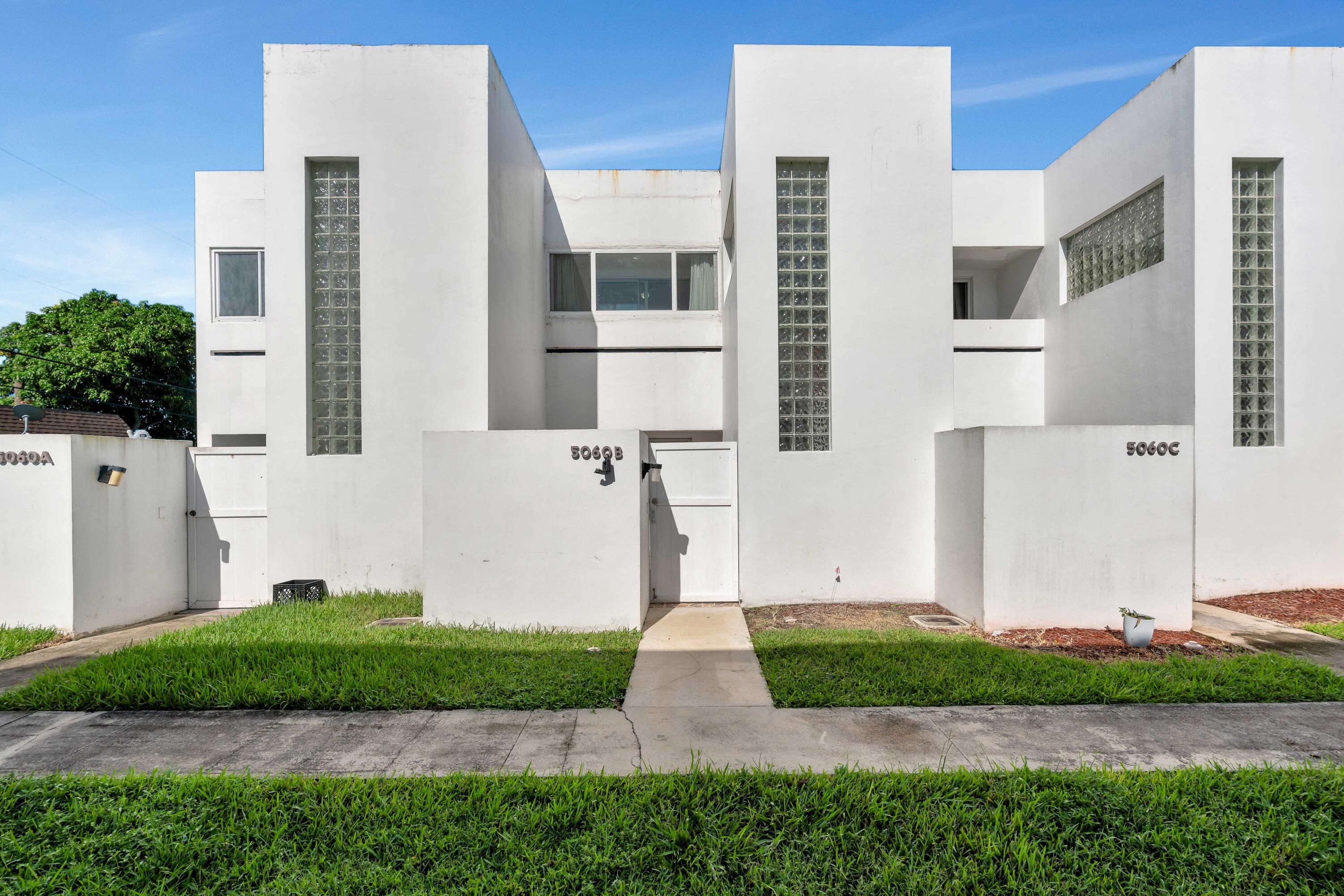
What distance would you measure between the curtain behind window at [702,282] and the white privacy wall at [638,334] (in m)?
0.18

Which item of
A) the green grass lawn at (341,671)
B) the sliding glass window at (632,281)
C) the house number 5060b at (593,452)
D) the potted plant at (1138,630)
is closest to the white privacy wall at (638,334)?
the sliding glass window at (632,281)

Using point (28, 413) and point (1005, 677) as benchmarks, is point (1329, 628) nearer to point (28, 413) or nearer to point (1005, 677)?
point (1005, 677)

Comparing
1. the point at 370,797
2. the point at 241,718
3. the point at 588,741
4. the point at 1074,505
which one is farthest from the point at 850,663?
the point at 241,718

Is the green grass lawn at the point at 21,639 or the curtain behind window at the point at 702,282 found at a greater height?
the curtain behind window at the point at 702,282

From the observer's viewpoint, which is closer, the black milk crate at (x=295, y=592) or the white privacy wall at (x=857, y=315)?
the black milk crate at (x=295, y=592)

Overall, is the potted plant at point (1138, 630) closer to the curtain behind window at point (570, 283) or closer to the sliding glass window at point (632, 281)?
the sliding glass window at point (632, 281)

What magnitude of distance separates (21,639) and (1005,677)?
36.1ft

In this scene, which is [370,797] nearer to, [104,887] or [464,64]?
[104,887]

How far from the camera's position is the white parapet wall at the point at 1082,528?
26.3 feet

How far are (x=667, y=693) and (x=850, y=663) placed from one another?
1.93 metres

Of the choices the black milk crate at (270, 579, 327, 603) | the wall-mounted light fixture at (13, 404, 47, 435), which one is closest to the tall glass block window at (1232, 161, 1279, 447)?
the black milk crate at (270, 579, 327, 603)

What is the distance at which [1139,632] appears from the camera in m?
7.25

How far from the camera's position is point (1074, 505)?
805 centimetres

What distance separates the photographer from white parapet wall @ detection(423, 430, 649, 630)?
8.18 metres
